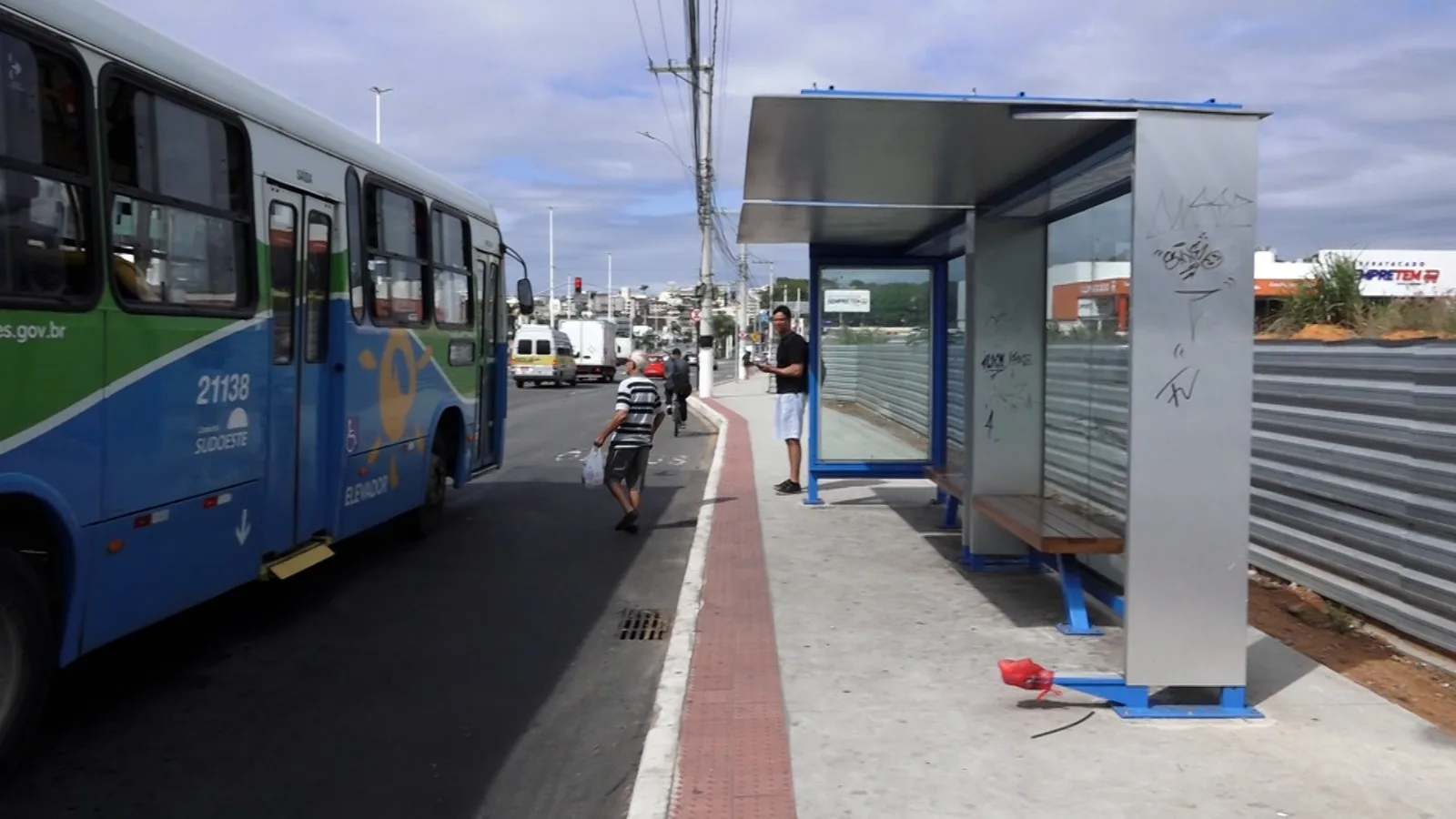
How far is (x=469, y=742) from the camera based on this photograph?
5348mm

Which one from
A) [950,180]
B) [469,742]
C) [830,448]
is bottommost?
[469,742]

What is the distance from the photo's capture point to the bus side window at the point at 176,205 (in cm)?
528

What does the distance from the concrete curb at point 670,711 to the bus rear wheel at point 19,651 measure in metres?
2.41

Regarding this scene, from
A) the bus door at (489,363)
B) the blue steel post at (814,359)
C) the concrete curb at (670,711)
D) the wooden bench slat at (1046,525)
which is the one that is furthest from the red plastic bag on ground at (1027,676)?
the bus door at (489,363)

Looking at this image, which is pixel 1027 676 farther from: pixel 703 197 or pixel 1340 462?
pixel 703 197

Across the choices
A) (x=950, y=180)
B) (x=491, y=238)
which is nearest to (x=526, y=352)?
(x=491, y=238)

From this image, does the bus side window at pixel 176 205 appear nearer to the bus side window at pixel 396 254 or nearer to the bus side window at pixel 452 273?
the bus side window at pixel 396 254

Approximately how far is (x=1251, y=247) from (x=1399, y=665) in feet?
8.54

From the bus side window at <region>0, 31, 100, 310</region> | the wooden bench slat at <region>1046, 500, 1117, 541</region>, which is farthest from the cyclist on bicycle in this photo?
the bus side window at <region>0, 31, 100, 310</region>

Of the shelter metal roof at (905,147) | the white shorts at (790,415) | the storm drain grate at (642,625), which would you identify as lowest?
the storm drain grate at (642,625)

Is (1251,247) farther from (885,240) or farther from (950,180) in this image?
(885,240)

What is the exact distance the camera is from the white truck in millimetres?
52312

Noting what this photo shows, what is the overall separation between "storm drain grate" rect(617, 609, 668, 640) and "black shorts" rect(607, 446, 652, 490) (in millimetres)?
2772

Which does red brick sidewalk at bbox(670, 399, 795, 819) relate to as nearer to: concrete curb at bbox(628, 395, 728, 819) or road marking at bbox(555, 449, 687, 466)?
concrete curb at bbox(628, 395, 728, 819)
